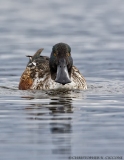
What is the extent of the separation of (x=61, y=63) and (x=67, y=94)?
74 centimetres

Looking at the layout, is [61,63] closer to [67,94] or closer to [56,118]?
[67,94]

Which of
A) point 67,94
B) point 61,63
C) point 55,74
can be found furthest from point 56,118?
point 55,74

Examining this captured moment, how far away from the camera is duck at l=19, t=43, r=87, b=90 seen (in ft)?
55.7

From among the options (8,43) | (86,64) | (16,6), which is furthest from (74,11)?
(86,64)

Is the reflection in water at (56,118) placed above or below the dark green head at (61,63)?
below

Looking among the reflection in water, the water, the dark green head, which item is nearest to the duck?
the dark green head

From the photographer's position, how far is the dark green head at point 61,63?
16734 mm

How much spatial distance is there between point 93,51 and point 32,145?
403 inches

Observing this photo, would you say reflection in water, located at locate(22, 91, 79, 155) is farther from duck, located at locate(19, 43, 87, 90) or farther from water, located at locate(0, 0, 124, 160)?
duck, located at locate(19, 43, 87, 90)

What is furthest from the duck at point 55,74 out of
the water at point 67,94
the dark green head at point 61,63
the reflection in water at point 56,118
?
the reflection in water at point 56,118

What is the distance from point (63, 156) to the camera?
1130 cm

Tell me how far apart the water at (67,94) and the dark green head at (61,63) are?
1.14 feet

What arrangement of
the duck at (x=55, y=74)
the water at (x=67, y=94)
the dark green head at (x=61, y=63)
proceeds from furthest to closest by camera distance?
the duck at (x=55, y=74) → the dark green head at (x=61, y=63) → the water at (x=67, y=94)

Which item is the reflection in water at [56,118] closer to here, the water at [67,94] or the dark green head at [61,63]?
the water at [67,94]
